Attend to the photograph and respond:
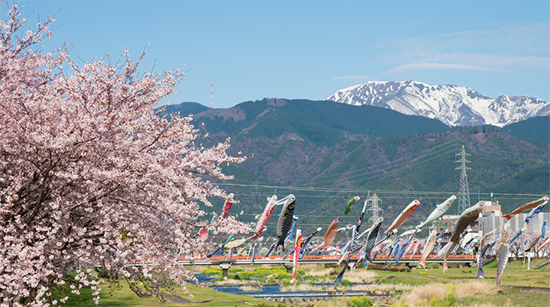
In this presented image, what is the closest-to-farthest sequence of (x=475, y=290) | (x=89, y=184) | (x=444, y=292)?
1. (x=89, y=184)
2. (x=444, y=292)
3. (x=475, y=290)

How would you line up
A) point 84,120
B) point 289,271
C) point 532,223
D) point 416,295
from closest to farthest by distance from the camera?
1. point 84,120
2. point 416,295
3. point 289,271
4. point 532,223

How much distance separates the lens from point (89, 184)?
56.7ft

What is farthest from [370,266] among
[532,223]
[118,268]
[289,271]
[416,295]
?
[118,268]

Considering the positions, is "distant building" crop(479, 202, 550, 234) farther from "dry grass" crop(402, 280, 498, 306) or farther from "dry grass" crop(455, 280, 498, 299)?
"dry grass" crop(402, 280, 498, 306)

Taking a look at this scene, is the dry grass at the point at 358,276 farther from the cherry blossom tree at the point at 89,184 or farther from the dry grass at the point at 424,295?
the cherry blossom tree at the point at 89,184

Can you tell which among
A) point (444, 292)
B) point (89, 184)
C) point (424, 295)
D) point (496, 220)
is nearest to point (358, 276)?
point (424, 295)

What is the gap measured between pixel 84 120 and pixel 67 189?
298cm

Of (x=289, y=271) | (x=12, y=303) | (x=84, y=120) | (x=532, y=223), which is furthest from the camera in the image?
(x=532, y=223)

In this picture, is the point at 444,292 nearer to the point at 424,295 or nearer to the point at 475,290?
the point at 424,295

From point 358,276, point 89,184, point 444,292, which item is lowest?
point 358,276

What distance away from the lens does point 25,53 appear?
68.5 ft

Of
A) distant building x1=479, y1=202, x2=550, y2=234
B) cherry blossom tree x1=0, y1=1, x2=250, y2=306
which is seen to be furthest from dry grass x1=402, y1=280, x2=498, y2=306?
distant building x1=479, y1=202, x2=550, y2=234

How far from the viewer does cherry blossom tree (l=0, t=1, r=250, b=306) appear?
16734mm

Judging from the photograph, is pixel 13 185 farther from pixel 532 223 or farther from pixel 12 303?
pixel 532 223
